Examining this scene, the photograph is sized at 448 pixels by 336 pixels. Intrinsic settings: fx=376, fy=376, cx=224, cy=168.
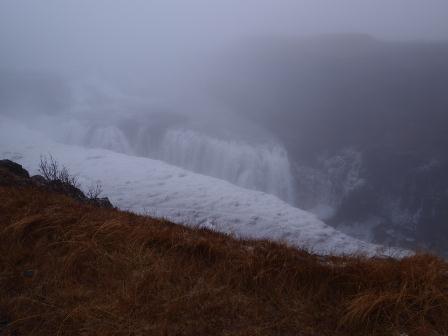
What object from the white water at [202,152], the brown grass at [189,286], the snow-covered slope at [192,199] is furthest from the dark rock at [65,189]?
the white water at [202,152]

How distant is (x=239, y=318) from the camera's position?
3400 mm

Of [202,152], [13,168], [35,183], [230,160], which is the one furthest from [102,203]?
[202,152]

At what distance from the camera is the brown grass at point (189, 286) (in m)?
3.29

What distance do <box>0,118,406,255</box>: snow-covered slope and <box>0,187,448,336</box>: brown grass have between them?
6.60 m

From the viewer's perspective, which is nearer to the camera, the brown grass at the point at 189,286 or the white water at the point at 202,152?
the brown grass at the point at 189,286

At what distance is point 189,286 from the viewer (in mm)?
3799

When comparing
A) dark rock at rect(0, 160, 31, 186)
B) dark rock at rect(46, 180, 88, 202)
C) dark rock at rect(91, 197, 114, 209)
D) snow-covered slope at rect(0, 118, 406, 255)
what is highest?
dark rock at rect(0, 160, 31, 186)

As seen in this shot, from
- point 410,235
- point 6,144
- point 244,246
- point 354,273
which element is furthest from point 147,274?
point 410,235

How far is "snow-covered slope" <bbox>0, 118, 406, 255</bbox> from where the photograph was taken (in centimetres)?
1398

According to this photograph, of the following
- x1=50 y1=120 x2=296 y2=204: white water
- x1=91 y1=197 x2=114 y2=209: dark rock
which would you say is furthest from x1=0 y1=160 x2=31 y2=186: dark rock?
x1=50 y1=120 x2=296 y2=204: white water

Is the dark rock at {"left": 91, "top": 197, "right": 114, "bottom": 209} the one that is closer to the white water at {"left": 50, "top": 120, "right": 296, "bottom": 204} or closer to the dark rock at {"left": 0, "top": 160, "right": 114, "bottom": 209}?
the dark rock at {"left": 0, "top": 160, "right": 114, "bottom": 209}

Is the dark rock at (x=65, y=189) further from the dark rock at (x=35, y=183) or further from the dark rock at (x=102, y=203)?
the dark rock at (x=102, y=203)

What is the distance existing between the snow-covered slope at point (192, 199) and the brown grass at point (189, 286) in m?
6.60

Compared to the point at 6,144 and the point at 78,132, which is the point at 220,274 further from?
the point at 78,132
